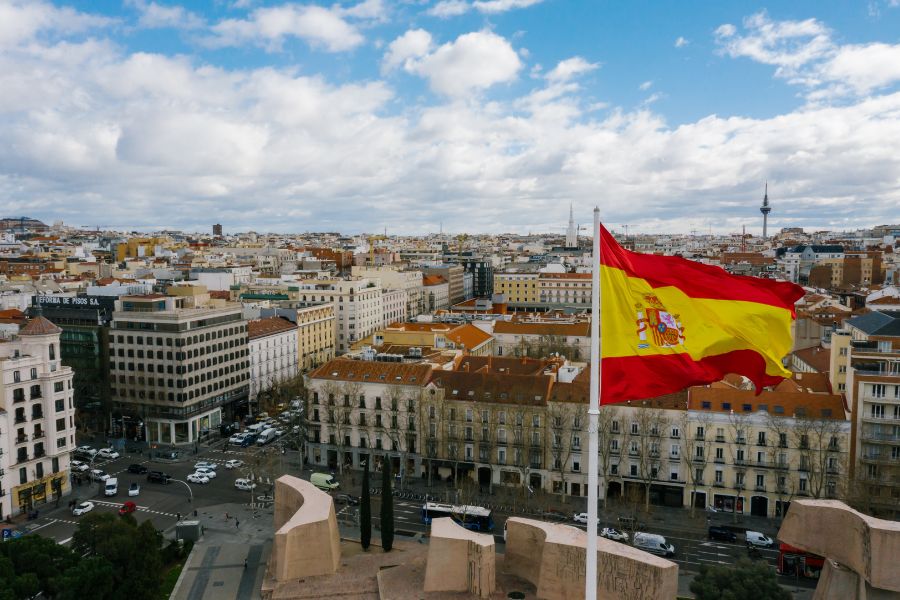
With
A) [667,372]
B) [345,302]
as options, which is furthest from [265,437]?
[667,372]

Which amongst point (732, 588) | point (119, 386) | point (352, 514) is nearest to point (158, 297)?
point (119, 386)

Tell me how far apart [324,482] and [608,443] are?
24.0 meters

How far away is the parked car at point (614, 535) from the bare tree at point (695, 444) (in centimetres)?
872

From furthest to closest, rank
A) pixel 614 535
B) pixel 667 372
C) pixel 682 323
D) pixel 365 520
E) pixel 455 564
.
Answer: pixel 614 535 → pixel 365 520 → pixel 455 564 → pixel 682 323 → pixel 667 372

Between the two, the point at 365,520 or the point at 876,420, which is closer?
the point at 365,520

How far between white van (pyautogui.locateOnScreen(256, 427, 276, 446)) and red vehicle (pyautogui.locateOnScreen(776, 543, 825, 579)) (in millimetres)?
50597

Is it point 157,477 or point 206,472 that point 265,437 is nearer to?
point 206,472

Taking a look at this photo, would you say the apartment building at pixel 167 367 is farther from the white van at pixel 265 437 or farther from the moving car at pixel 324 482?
the moving car at pixel 324 482

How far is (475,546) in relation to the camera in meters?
32.0

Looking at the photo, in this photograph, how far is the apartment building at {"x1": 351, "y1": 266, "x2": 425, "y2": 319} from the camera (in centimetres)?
14725

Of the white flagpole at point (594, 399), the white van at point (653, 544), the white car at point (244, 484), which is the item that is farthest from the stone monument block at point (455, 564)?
the white car at point (244, 484)

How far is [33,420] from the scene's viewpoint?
56.3 meters

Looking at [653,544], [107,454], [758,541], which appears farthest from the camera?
[107,454]

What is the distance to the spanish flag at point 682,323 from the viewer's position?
1658 centimetres
